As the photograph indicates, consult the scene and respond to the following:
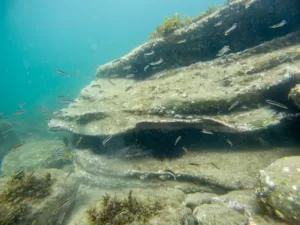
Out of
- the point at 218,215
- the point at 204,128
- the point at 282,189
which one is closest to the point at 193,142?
the point at 204,128

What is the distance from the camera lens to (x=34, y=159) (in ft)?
33.1

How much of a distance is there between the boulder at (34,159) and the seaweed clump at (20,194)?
4.88m

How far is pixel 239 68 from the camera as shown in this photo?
236 inches

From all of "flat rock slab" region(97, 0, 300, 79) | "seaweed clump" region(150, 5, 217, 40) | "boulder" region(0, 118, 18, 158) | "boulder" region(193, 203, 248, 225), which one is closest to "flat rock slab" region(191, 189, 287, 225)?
"boulder" region(193, 203, 248, 225)

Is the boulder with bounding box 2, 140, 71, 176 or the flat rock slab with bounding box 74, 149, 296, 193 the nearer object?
the flat rock slab with bounding box 74, 149, 296, 193

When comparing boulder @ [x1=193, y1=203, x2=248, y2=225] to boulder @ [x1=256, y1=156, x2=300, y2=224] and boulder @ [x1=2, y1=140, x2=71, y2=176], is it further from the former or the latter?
boulder @ [x1=2, y1=140, x2=71, y2=176]

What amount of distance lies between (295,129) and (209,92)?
2857 millimetres

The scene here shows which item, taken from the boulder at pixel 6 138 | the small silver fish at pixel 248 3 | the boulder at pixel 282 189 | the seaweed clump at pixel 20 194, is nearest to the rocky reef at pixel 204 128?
the boulder at pixel 282 189

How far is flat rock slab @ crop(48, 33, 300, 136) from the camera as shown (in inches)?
194

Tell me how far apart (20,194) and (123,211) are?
11.6 ft

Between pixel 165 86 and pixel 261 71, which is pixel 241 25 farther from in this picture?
pixel 165 86

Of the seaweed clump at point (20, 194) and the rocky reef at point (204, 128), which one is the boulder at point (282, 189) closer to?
the rocky reef at point (204, 128)

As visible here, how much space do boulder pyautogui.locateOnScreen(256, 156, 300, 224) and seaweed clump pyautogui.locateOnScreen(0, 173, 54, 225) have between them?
604 centimetres

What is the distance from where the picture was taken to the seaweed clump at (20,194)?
441 centimetres
